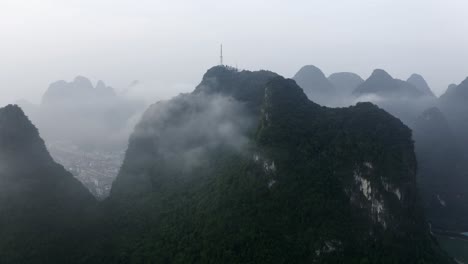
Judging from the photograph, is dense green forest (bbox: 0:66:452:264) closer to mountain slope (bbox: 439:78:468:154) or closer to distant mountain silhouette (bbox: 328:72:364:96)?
mountain slope (bbox: 439:78:468:154)

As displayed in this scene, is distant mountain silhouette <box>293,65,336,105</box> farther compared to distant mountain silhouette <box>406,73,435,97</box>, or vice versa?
distant mountain silhouette <box>406,73,435,97</box>

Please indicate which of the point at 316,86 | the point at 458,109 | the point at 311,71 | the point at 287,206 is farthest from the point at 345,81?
the point at 287,206

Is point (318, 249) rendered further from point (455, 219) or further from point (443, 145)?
point (443, 145)

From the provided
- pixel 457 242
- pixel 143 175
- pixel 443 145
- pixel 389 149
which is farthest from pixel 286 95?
pixel 443 145

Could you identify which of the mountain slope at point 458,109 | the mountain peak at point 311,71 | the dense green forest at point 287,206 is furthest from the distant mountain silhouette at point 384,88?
the dense green forest at point 287,206

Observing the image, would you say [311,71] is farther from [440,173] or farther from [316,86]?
[440,173]

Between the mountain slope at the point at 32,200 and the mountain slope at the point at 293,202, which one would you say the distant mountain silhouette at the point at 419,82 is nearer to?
the mountain slope at the point at 293,202

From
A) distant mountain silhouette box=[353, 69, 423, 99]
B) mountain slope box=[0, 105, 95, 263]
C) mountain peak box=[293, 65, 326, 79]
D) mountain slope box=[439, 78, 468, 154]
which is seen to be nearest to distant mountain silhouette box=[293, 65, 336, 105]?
mountain peak box=[293, 65, 326, 79]
